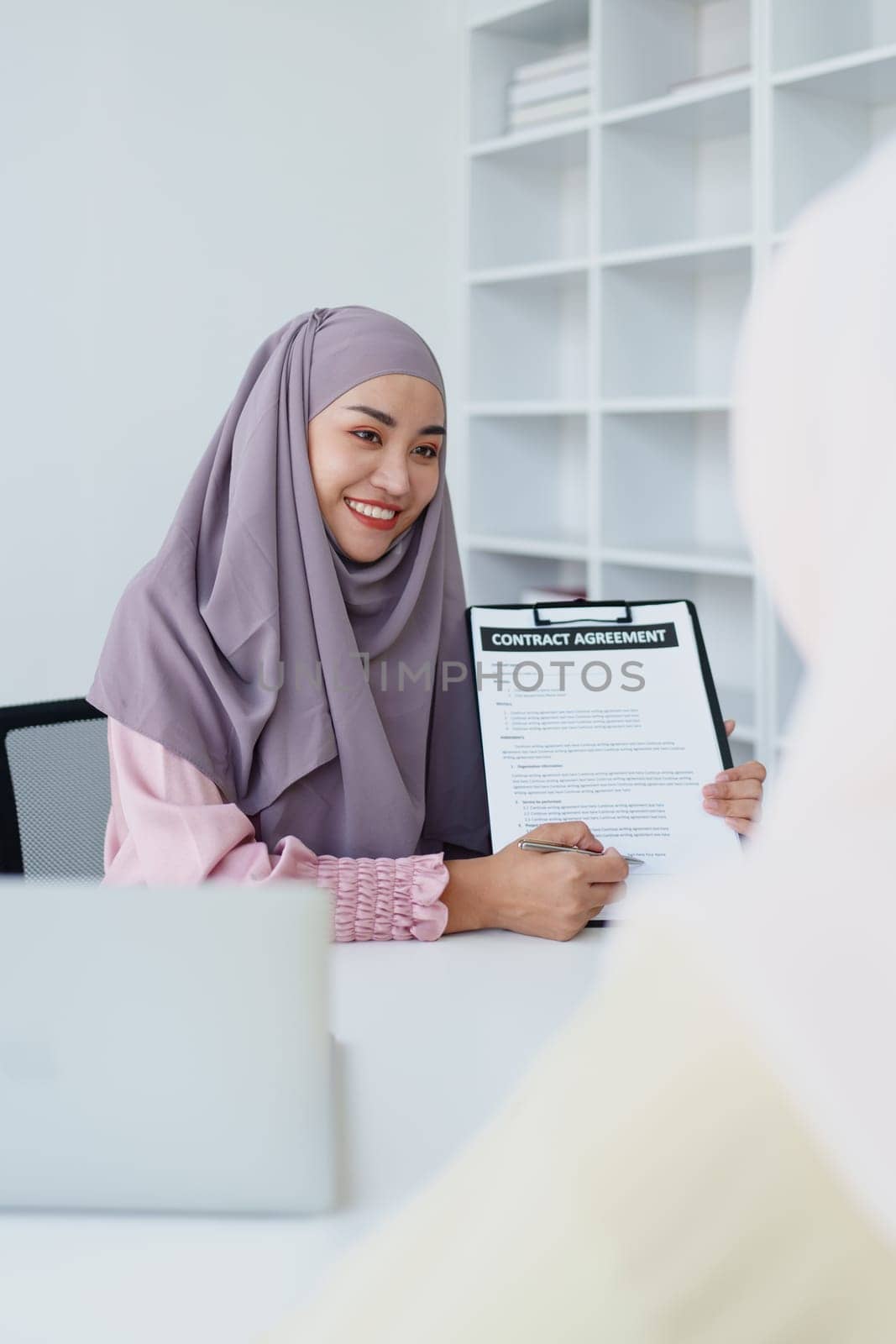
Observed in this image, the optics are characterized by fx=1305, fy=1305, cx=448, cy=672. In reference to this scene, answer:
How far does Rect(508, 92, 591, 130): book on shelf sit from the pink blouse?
2.44 m

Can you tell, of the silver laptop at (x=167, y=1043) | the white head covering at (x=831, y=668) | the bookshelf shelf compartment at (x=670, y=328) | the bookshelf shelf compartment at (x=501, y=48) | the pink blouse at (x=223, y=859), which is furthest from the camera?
the bookshelf shelf compartment at (x=501, y=48)

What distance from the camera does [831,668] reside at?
0.38 m

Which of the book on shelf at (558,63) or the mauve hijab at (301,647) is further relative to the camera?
the book on shelf at (558,63)

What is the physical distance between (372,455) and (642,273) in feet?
5.94

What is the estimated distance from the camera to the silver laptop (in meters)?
0.80

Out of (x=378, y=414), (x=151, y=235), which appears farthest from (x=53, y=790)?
(x=151, y=235)

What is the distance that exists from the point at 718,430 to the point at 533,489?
620 mm

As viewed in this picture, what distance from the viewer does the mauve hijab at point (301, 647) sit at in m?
1.58

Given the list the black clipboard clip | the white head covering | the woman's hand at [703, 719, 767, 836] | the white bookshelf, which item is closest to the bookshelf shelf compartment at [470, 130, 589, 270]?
the white bookshelf

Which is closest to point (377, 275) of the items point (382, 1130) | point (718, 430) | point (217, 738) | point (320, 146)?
point (320, 146)

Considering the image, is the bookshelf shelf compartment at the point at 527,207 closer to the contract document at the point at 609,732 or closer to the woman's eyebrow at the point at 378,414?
the woman's eyebrow at the point at 378,414

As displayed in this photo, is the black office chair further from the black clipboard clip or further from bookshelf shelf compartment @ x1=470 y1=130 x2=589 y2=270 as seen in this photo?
bookshelf shelf compartment @ x1=470 y1=130 x2=589 y2=270

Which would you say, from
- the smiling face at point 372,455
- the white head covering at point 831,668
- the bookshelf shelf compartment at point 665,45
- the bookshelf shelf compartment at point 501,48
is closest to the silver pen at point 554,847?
the smiling face at point 372,455

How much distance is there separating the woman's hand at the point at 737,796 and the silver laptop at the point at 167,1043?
775 millimetres
